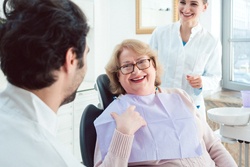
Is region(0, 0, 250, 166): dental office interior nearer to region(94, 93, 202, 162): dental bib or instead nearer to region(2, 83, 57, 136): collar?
region(94, 93, 202, 162): dental bib

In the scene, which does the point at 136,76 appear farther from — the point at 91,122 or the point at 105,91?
the point at 91,122

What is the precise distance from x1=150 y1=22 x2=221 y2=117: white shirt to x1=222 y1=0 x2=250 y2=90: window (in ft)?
3.35

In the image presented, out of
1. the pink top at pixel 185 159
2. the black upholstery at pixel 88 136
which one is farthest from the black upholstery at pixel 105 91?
the pink top at pixel 185 159

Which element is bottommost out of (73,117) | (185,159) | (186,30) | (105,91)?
(73,117)

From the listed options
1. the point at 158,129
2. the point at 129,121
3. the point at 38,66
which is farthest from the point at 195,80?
the point at 38,66

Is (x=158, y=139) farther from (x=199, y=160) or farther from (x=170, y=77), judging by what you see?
(x=170, y=77)

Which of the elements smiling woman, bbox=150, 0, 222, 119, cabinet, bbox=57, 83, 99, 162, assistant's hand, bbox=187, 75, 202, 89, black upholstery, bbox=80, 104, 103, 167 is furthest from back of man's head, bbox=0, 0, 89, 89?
cabinet, bbox=57, 83, 99, 162

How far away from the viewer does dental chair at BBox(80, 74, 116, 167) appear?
4.56ft

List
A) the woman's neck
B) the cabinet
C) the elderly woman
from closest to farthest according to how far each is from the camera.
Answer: the elderly woman
the woman's neck
the cabinet

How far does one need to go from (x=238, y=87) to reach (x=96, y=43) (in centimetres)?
161

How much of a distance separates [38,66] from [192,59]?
143 cm

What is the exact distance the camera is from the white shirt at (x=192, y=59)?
6.53 feet

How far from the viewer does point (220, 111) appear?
192 cm

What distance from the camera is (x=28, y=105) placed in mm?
707
